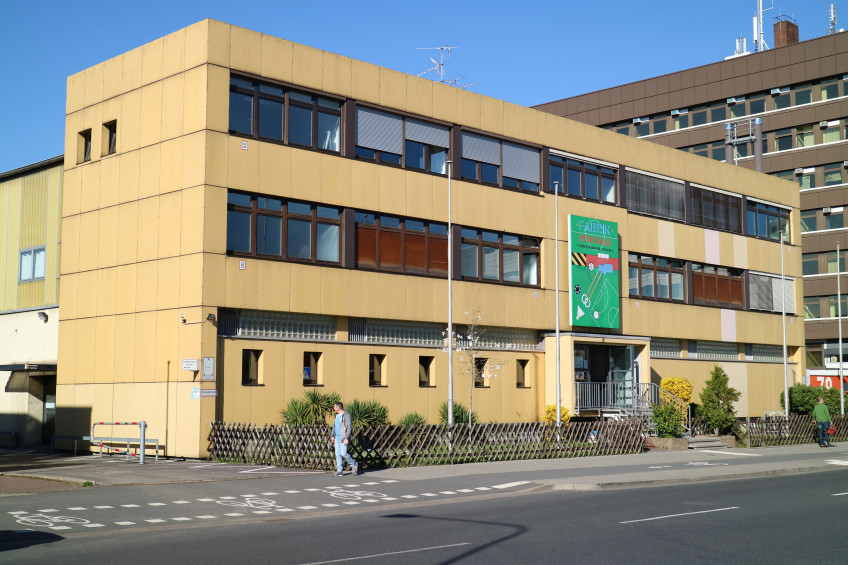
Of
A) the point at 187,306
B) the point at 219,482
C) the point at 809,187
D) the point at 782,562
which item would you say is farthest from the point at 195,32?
the point at 809,187

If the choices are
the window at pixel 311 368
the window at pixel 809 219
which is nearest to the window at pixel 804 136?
the window at pixel 809 219

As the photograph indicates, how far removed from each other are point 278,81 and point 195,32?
2908 millimetres

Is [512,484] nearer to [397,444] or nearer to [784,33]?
[397,444]

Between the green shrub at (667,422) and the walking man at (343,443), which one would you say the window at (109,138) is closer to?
the walking man at (343,443)

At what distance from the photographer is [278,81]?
95.3ft

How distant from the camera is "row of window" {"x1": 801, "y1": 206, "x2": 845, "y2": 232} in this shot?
71.4 meters

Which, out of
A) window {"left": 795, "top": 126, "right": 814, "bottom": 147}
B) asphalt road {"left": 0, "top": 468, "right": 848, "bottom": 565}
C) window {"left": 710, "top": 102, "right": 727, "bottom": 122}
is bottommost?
asphalt road {"left": 0, "top": 468, "right": 848, "bottom": 565}

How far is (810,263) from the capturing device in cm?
7312

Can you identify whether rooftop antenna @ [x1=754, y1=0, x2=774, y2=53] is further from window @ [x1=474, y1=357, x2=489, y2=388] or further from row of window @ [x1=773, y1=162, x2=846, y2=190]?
window @ [x1=474, y1=357, x2=489, y2=388]

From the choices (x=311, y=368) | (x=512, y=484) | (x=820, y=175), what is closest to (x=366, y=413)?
(x=311, y=368)

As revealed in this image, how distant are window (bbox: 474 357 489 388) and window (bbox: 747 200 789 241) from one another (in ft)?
71.3

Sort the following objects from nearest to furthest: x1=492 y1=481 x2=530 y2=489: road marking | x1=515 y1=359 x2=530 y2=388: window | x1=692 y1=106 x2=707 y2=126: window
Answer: x1=492 y1=481 x2=530 y2=489: road marking
x1=515 y1=359 x2=530 y2=388: window
x1=692 y1=106 x2=707 y2=126: window

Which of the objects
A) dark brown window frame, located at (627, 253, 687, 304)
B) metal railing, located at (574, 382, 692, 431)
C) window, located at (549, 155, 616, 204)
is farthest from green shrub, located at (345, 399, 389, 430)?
dark brown window frame, located at (627, 253, 687, 304)

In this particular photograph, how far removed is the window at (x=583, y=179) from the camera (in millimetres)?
38406
